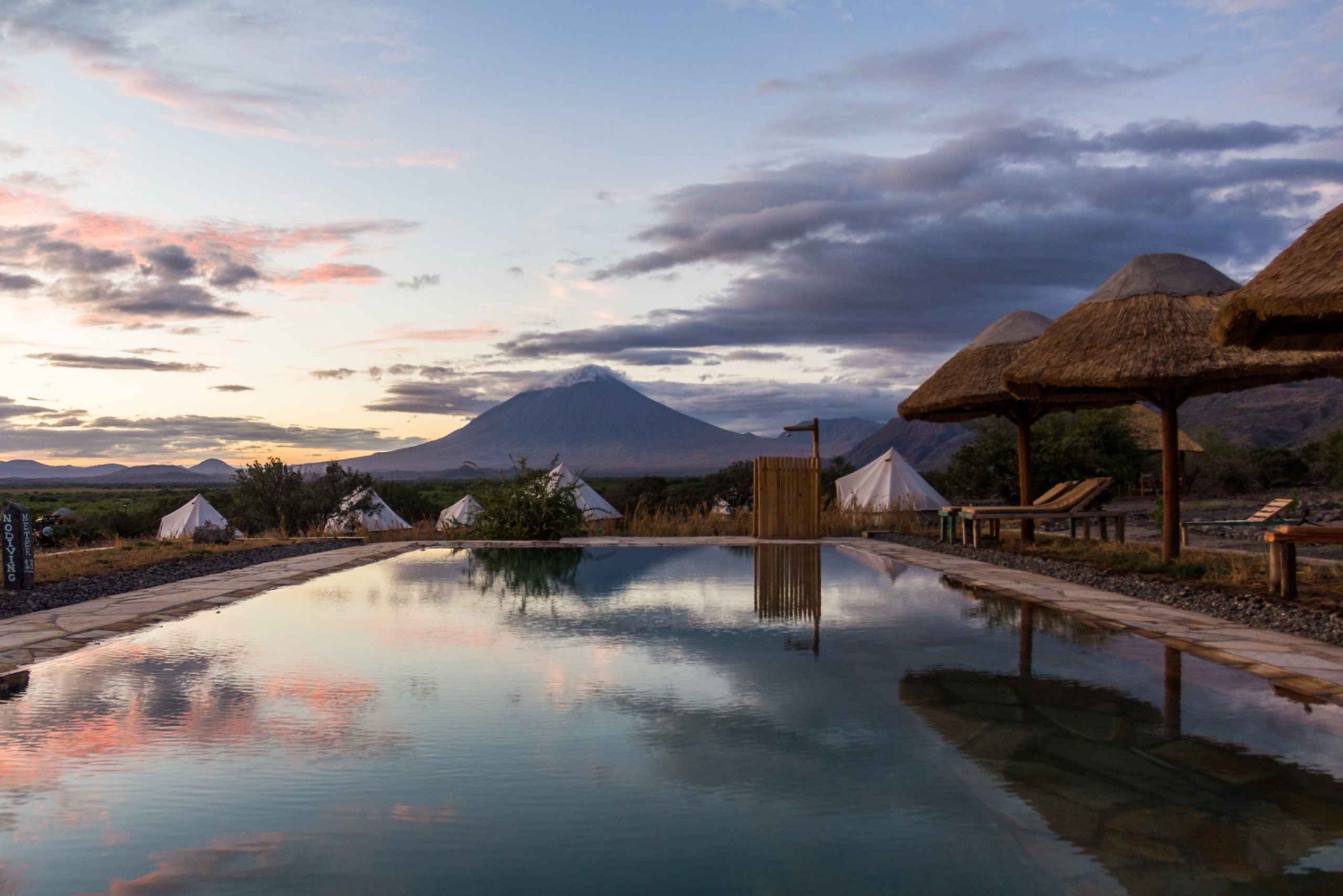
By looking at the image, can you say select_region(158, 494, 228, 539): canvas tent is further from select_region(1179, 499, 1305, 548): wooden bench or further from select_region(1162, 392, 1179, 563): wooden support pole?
select_region(1179, 499, 1305, 548): wooden bench

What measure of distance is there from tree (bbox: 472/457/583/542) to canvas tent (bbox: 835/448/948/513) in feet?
23.4

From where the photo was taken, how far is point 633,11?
39.1 ft

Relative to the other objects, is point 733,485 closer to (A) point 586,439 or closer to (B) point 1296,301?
(B) point 1296,301

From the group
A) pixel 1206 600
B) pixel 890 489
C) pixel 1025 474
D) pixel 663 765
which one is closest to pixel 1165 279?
pixel 1025 474

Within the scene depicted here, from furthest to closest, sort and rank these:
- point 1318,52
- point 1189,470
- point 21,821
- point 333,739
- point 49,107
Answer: point 1189,470
point 49,107
point 1318,52
point 333,739
point 21,821

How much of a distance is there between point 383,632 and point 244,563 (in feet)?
19.9

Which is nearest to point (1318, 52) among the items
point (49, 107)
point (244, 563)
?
point (244, 563)

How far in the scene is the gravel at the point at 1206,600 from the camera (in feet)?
21.3

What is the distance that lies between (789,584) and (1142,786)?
20.8ft

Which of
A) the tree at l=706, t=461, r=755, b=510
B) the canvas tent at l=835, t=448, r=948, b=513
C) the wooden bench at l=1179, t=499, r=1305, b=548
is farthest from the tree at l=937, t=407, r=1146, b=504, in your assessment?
the wooden bench at l=1179, t=499, r=1305, b=548

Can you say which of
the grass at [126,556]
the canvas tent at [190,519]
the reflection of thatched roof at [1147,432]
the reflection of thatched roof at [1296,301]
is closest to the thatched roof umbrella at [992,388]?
the reflection of thatched roof at [1296,301]

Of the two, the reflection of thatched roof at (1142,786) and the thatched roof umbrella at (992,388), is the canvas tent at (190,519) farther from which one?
the reflection of thatched roof at (1142,786)

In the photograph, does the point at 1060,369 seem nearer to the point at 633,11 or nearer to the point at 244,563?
the point at 633,11

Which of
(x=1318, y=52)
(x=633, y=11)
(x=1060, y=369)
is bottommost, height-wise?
(x=1060, y=369)
